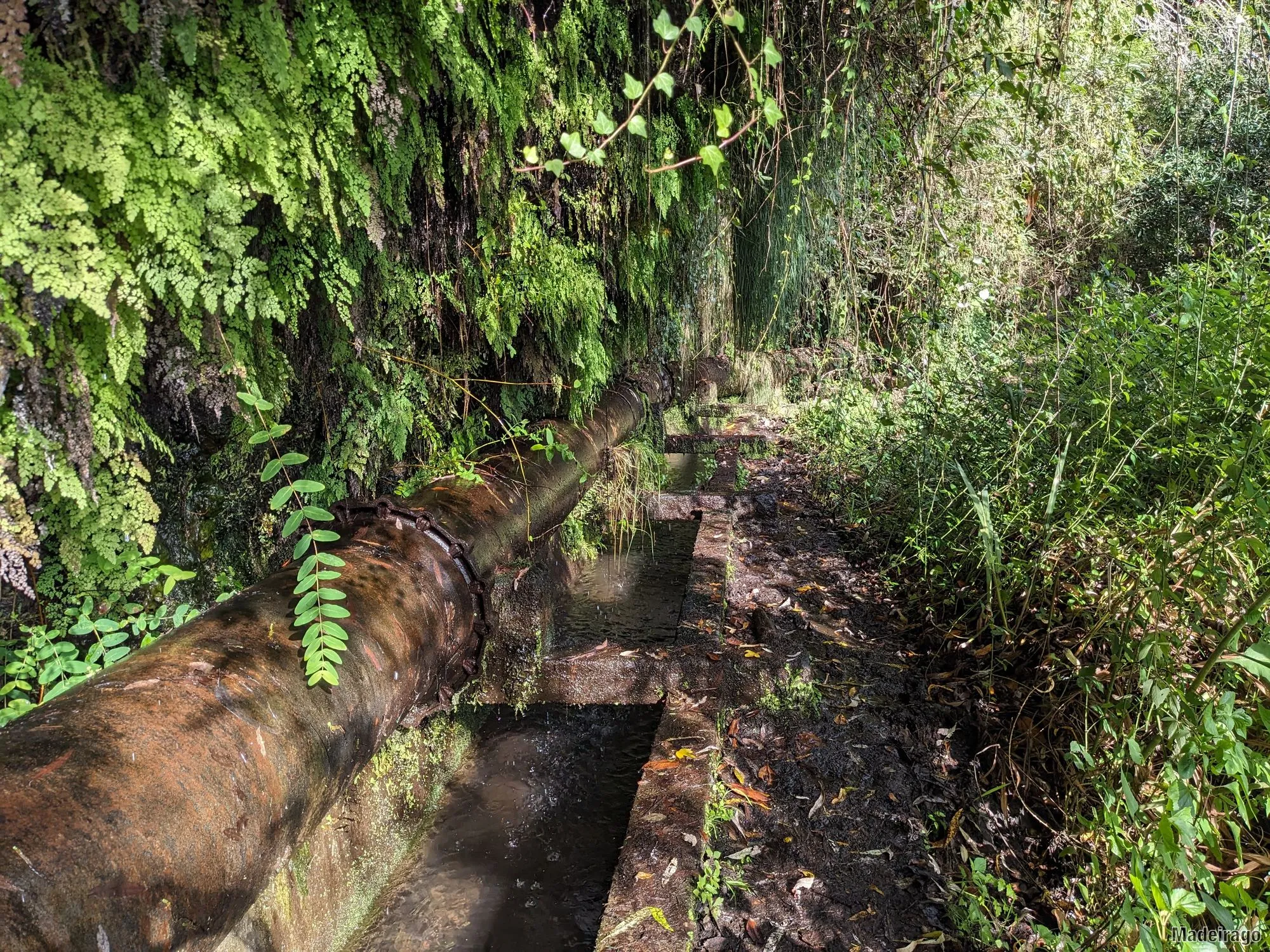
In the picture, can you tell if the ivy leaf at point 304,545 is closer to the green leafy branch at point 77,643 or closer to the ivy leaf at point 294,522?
the ivy leaf at point 294,522

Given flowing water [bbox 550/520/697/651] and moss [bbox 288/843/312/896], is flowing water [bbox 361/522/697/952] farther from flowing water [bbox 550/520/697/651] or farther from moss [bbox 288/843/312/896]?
moss [bbox 288/843/312/896]

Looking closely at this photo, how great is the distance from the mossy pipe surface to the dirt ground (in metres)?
1.32

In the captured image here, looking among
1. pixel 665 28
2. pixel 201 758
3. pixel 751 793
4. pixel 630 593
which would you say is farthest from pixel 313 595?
pixel 630 593

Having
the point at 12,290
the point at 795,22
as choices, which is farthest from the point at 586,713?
the point at 795,22

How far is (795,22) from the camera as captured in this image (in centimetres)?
373

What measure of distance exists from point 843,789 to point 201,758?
7.81ft

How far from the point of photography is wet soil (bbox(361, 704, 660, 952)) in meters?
2.50

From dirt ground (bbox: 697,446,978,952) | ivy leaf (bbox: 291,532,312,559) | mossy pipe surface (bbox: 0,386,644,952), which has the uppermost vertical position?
ivy leaf (bbox: 291,532,312,559)

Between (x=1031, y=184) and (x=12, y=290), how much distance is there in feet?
27.2

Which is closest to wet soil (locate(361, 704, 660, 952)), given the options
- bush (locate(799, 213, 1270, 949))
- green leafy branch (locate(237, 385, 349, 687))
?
green leafy branch (locate(237, 385, 349, 687))

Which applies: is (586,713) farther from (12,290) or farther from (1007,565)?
(12,290)

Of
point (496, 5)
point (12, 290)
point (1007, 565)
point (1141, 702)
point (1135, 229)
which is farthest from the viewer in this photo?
point (1135, 229)

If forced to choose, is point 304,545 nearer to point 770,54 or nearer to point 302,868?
point 302,868

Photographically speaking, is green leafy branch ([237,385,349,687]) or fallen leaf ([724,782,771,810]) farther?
fallen leaf ([724,782,771,810])
